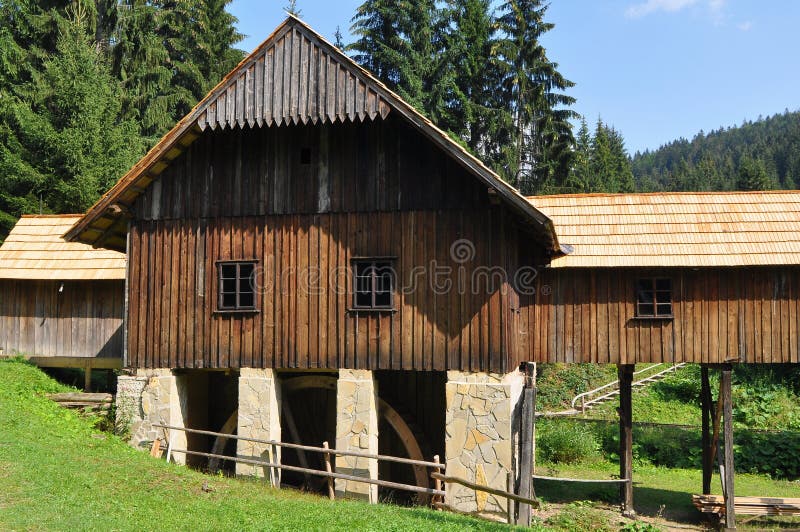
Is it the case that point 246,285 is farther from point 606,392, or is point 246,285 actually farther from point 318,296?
point 606,392

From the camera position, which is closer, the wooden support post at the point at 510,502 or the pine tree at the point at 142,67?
the wooden support post at the point at 510,502

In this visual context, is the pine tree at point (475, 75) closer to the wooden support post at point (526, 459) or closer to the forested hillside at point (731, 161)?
the wooden support post at point (526, 459)

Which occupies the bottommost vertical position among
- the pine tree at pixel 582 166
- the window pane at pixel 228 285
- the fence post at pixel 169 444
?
the fence post at pixel 169 444

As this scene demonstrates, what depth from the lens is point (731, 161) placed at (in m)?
123

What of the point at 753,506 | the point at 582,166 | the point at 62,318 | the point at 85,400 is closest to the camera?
the point at 753,506

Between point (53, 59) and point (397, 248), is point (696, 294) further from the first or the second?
point (53, 59)

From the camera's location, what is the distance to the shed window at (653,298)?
15898mm

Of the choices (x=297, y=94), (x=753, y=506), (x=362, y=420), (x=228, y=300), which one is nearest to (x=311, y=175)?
(x=297, y=94)

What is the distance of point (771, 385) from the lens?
2925 cm

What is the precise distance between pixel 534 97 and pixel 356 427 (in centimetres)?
2777

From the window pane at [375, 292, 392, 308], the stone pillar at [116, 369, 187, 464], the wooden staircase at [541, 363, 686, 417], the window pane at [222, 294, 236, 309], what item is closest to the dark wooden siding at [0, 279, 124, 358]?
the stone pillar at [116, 369, 187, 464]

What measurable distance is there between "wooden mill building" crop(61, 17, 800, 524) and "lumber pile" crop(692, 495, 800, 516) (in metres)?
1.63

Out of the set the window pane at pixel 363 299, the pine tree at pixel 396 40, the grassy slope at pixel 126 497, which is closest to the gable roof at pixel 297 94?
the window pane at pixel 363 299

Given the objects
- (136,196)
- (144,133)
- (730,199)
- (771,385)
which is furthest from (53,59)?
(771,385)
